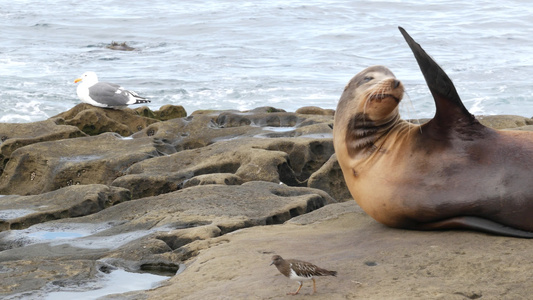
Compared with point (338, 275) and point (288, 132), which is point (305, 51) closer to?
point (288, 132)

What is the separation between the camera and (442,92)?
4.29 metres

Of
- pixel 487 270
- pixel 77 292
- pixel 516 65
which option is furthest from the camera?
pixel 516 65

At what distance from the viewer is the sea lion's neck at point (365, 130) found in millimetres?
4840

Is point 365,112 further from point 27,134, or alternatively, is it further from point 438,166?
point 27,134

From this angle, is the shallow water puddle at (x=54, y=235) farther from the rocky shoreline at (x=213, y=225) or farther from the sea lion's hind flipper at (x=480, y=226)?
the sea lion's hind flipper at (x=480, y=226)

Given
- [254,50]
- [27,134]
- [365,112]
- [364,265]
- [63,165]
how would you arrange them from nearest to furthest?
[364,265], [365,112], [63,165], [27,134], [254,50]

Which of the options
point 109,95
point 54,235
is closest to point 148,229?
point 54,235

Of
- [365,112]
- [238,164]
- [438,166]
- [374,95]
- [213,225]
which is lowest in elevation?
[238,164]

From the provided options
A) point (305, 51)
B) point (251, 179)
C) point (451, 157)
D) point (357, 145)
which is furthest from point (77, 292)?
point (305, 51)

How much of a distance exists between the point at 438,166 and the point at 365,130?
2.11ft

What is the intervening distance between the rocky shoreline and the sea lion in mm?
134

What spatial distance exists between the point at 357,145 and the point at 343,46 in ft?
72.6

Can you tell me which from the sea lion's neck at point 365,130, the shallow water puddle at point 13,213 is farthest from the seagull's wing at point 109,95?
the sea lion's neck at point 365,130

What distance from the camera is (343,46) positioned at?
87.2 ft
